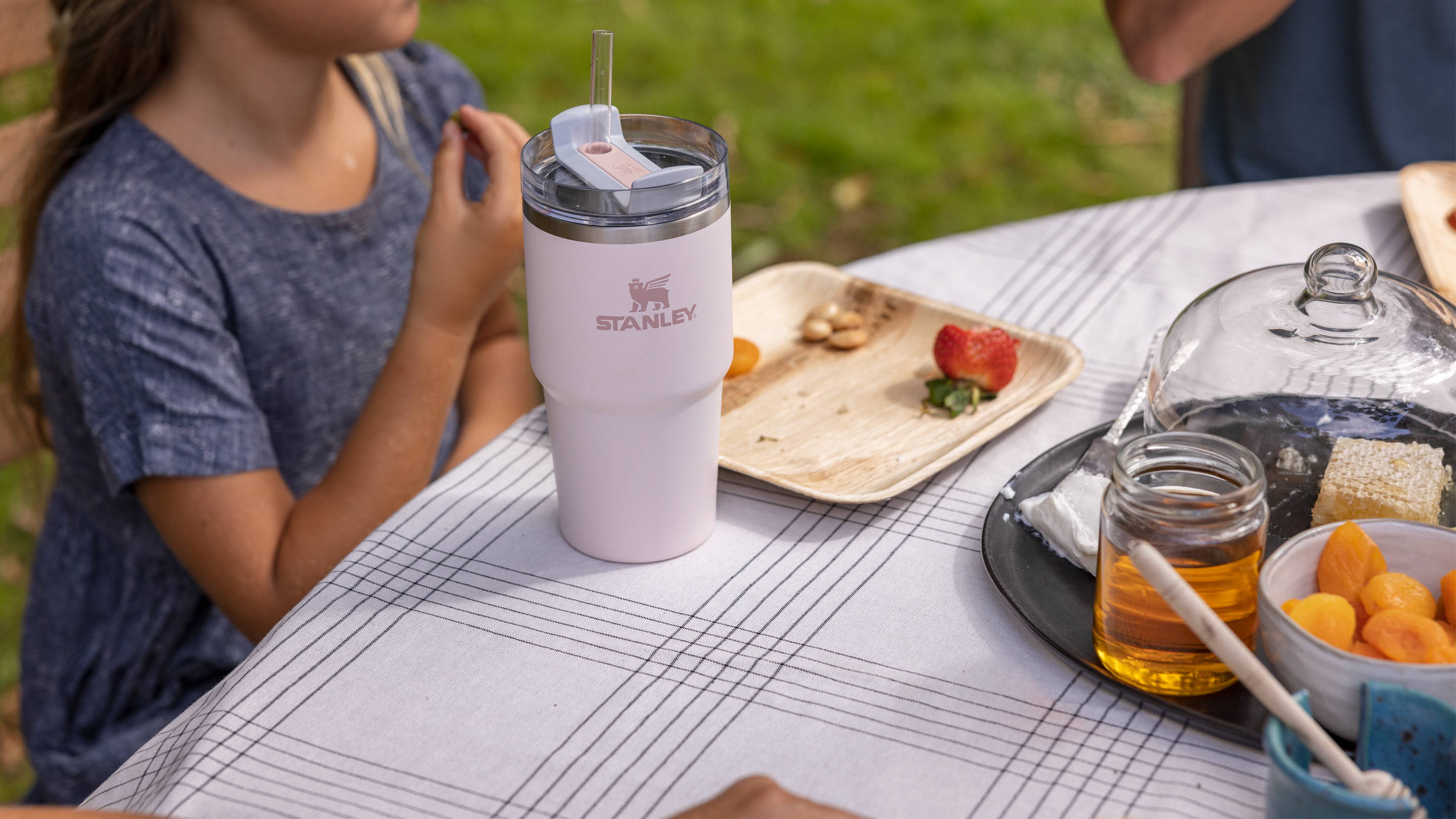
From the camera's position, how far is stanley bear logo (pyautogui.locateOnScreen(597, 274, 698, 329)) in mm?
722

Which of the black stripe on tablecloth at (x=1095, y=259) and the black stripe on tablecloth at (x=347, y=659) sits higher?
the black stripe on tablecloth at (x=1095, y=259)

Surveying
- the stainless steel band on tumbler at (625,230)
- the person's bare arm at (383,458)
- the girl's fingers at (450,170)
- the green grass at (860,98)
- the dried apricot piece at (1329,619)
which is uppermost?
the stainless steel band on tumbler at (625,230)

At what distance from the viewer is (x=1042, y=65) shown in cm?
330

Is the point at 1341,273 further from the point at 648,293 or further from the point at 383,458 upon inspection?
the point at 383,458

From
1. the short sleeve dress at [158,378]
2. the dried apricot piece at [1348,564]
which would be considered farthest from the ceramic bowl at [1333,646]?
the short sleeve dress at [158,378]

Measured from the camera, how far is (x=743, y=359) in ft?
3.44

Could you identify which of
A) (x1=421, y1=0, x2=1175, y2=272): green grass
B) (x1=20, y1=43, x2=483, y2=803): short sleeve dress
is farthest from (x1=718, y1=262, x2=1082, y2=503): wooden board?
(x1=421, y1=0, x2=1175, y2=272): green grass

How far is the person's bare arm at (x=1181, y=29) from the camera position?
A: 4.92ft

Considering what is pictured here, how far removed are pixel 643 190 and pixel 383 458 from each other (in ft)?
1.77

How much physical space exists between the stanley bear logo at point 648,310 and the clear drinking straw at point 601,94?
0.09m

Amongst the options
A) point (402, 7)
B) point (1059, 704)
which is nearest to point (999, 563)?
point (1059, 704)

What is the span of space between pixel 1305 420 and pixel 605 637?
49 centimetres

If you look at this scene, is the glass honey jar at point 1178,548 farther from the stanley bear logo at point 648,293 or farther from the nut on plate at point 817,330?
the nut on plate at point 817,330

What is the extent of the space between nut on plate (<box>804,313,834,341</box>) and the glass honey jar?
1.37 feet
